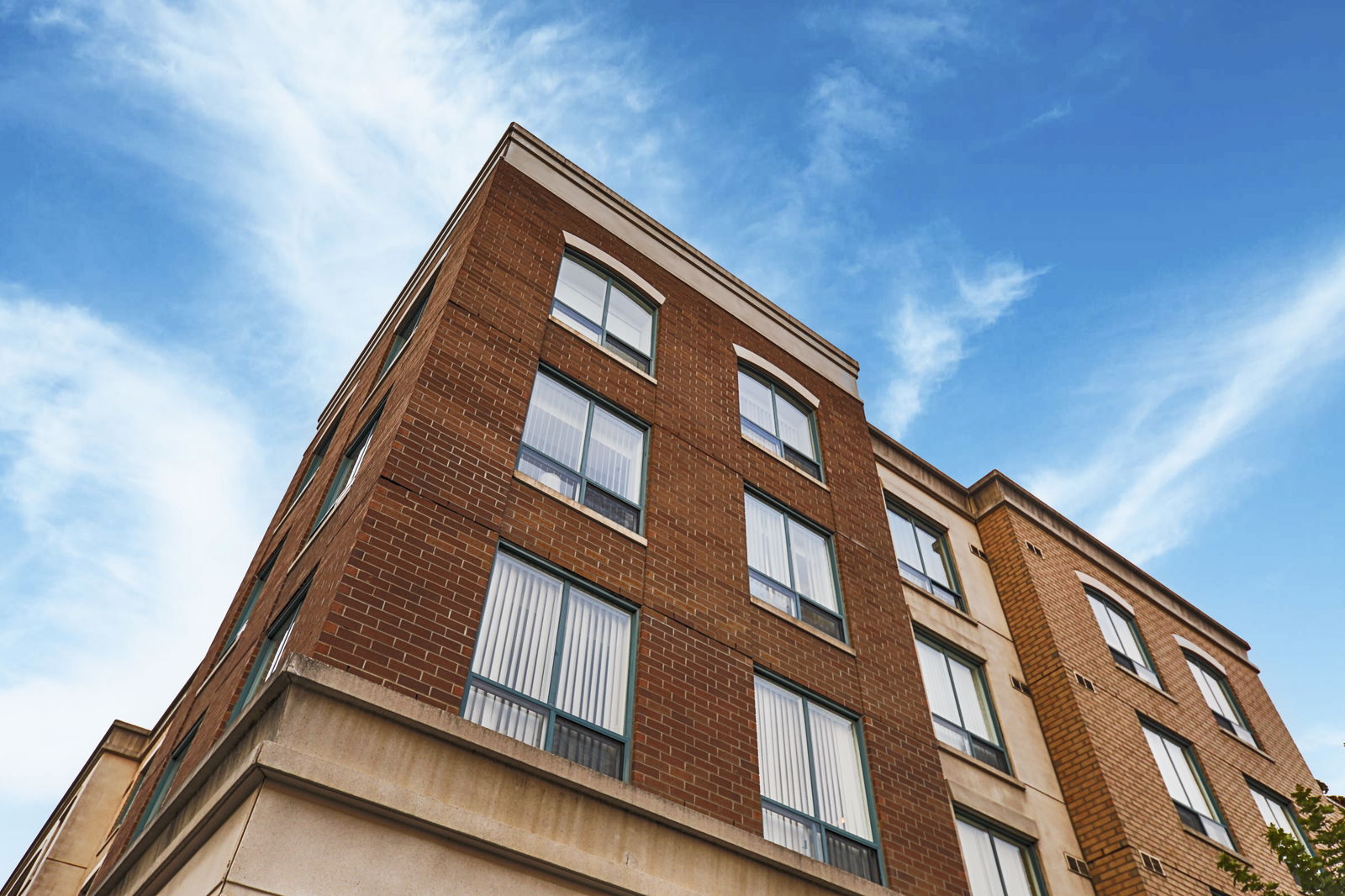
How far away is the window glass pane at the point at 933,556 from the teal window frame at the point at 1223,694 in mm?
7220

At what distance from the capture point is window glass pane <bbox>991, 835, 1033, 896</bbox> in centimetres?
1366

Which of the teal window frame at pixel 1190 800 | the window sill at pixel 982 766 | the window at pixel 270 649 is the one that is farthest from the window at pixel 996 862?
the window at pixel 270 649

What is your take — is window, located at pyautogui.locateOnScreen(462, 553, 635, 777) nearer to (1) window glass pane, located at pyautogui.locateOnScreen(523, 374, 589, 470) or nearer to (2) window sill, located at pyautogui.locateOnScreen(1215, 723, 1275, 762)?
(1) window glass pane, located at pyautogui.locateOnScreen(523, 374, 589, 470)

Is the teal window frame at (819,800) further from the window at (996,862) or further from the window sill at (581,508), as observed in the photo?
the window at (996,862)

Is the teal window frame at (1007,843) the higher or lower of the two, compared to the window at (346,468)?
lower

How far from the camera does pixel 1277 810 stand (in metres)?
19.6

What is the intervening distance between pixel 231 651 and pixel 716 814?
751 centimetres

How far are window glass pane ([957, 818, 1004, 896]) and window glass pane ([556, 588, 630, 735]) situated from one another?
6116mm

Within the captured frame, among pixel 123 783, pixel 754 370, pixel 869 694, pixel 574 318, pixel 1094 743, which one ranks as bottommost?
pixel 869 694

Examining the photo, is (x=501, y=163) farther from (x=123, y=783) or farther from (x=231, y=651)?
(x=123, y=783)

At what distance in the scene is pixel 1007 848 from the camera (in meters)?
14.2

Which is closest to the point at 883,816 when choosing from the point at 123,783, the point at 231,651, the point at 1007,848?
the point at 1007,848

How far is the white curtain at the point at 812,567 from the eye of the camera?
13.7 m

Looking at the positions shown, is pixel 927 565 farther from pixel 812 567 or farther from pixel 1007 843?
pixel 1007 843
